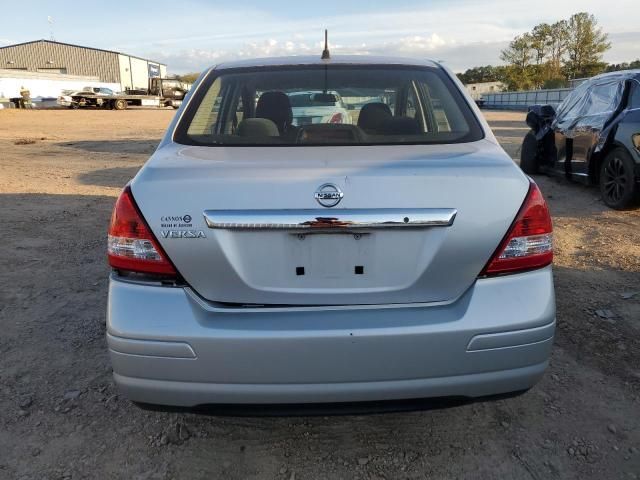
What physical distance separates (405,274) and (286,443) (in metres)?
1.05

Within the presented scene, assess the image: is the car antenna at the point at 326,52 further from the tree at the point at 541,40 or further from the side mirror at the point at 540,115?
the tree at the point at 541,40

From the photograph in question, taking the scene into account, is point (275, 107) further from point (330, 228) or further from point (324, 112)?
point (330, 228)

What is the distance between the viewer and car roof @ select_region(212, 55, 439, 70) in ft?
9.53

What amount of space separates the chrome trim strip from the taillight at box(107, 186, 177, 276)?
0.76ft

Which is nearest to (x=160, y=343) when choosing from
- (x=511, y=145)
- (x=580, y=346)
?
(x=580, y=346)

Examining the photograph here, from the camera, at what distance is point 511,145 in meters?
14.4

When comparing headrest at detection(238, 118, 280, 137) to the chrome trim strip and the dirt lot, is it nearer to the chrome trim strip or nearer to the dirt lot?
the chrome trim strip

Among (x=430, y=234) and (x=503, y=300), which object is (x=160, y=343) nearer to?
(x=430, y=234)

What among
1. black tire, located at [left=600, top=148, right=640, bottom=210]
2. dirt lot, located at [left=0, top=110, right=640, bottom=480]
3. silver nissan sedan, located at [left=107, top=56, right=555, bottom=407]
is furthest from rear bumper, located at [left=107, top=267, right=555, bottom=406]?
black tire, located at [left=600, top=148, right=640, bottom=210]

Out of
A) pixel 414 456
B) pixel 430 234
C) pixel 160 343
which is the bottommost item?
pixel 414 456

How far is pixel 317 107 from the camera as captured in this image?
3.53m

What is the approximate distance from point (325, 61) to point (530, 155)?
6494 millimetres

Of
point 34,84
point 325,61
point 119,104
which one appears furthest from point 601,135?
point 34,84

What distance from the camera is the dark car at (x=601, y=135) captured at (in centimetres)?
Answer: 593
